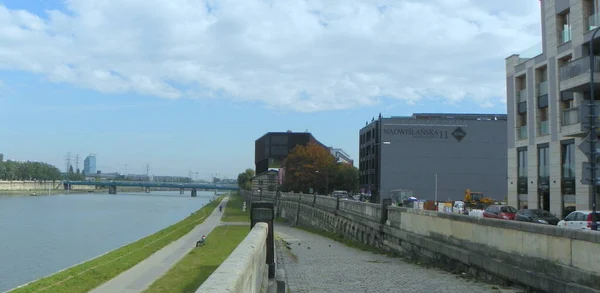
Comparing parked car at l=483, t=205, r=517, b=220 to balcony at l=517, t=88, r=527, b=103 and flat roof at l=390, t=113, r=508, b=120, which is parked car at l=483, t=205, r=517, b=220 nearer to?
balcony at l=517, t=88, r=527, b=103

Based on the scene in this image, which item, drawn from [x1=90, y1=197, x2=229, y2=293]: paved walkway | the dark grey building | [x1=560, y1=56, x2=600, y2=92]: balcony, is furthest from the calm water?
the dark grey building

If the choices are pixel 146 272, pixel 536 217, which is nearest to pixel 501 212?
pixel 536 217

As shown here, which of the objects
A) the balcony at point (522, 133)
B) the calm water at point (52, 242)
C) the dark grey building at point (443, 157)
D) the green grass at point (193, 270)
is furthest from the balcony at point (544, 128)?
the dark grey building at point (443, 157)

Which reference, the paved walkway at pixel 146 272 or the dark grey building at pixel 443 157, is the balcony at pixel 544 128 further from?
the dark grey building at pixel 443 157

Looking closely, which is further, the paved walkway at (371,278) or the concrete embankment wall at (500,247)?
the paved walkway at (371,278)

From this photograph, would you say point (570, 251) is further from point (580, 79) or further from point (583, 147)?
point (580, 79)

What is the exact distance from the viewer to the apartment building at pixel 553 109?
36844 mm

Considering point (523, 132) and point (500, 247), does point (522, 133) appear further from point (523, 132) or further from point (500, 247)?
point (500, 247)

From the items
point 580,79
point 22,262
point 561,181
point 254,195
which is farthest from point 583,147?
point 254,195

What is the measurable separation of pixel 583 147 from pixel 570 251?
911cm

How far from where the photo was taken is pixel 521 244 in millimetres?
11336

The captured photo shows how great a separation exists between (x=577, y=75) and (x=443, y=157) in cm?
6409

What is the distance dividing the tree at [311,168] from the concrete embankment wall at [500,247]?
74.5 m

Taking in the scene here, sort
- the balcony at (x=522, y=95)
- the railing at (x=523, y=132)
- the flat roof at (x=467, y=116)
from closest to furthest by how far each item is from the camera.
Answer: the railing at (x=523, y=132), the balcony at (x=522, y=95), the flat roof at (x=467, y=116)
